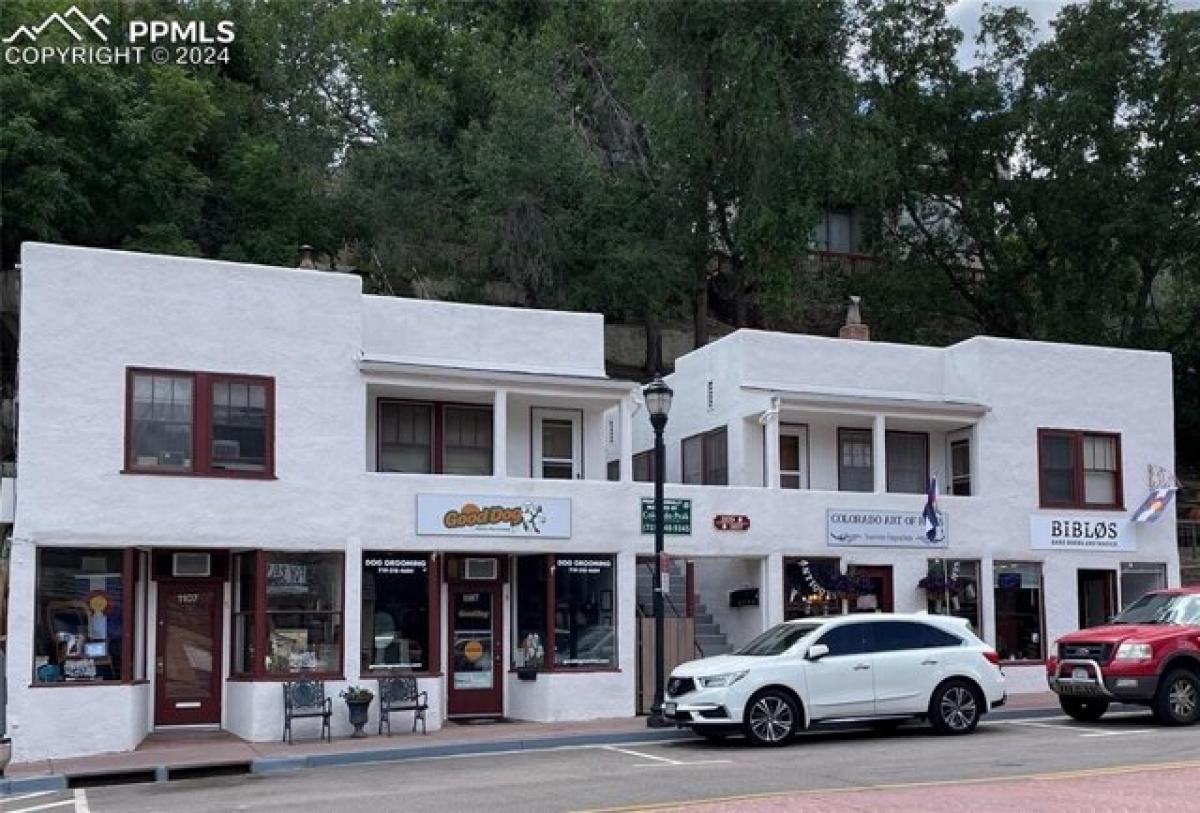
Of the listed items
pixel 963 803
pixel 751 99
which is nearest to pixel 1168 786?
pixel 963 803

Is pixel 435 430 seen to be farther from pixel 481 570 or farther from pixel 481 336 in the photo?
pixel 481 570

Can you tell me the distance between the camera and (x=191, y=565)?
74.2ft

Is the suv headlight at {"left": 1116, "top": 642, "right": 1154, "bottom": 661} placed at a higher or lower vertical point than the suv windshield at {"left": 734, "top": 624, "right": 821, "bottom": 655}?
lower

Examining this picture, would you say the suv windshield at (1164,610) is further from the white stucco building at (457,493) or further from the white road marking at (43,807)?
the white road marking at (43,807)

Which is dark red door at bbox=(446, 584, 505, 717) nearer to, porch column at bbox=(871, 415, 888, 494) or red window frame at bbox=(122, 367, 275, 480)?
red window frame at bbox=(122, 367, 275, 480)

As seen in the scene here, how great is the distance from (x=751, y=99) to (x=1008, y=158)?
33.3 feet

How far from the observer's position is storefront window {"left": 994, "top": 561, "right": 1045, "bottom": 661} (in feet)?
89.0

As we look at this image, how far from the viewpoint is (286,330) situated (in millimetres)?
22297

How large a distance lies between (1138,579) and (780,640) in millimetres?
11348

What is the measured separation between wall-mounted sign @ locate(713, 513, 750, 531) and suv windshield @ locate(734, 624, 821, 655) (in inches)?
167

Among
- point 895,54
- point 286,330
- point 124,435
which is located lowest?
point 124,435

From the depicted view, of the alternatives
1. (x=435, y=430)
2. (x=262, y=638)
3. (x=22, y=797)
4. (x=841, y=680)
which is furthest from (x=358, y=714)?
(x=841, y=680)

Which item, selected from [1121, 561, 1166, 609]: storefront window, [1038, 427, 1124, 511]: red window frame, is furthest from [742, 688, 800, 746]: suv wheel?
[1121, 561, 1166, 609]: storefront window

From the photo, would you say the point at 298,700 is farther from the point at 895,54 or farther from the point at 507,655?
the point at 895,54
